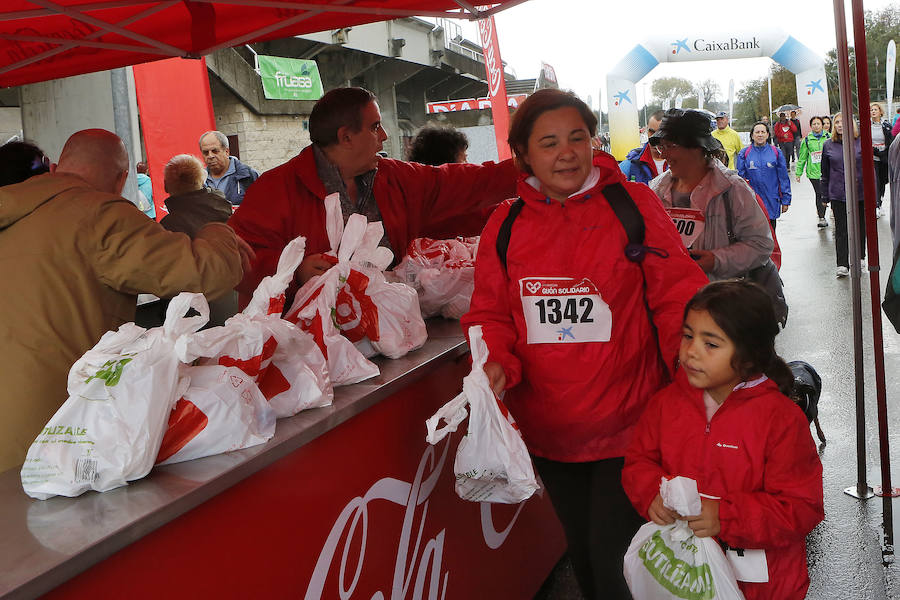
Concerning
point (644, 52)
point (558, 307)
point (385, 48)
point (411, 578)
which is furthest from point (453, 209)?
point (385, 48)

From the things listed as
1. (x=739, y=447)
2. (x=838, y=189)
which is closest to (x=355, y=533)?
(x=739, y=447)

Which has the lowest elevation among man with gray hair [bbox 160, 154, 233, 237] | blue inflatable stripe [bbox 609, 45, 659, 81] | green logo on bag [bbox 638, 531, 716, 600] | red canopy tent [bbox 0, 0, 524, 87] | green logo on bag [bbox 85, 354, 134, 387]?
green logo on bag [bbox 638, 531, 716, 600]

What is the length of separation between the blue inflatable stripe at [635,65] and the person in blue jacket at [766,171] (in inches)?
346

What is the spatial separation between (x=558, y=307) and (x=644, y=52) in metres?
18.8

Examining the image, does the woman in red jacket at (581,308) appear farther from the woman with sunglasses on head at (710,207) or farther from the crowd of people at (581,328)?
the woman with sunglasses on head at (710,207)

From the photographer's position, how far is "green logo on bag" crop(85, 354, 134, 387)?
164 centimetres

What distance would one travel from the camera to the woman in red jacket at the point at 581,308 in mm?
2299

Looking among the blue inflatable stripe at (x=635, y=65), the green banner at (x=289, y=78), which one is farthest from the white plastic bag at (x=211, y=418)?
the blue inflatable stripe at (x=635, y=65)

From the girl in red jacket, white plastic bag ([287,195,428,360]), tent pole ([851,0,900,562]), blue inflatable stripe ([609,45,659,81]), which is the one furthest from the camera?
blue inflatable stripe ([609,45,659,81])

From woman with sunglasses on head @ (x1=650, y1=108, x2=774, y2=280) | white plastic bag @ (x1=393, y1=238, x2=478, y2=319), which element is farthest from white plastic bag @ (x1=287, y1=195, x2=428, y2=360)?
woman with sunglasses on head @ (x1=650, y1=108, x2=774, y2=280)

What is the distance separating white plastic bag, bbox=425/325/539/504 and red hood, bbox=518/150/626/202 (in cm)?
44

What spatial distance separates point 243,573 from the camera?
5.94 ft

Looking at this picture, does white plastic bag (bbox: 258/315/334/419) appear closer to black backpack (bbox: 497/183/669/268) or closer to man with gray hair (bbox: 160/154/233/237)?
black backpack (bbox: 497/183/669/268)

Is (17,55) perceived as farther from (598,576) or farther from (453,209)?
(598,576)
